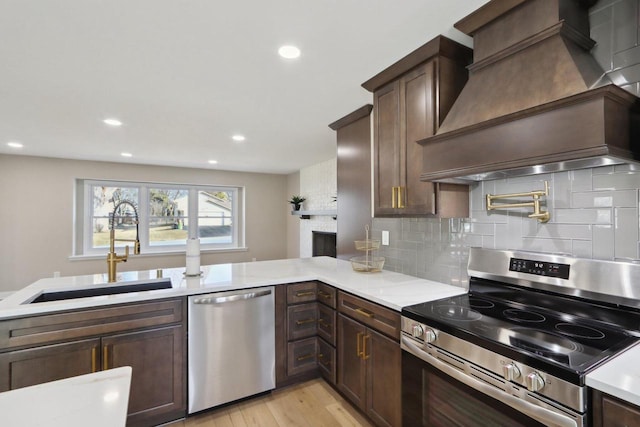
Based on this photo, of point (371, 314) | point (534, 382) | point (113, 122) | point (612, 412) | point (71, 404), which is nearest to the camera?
point (71, 404)

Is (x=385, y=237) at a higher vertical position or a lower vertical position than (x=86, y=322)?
higher

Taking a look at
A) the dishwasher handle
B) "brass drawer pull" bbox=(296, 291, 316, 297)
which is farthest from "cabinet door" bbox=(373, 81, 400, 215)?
the dishwasher handle

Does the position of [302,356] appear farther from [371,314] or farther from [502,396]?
[502,396]

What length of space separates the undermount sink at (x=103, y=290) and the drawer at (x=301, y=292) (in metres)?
0.93

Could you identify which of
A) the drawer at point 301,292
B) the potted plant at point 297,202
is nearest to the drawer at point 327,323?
the drawer at point 301,292

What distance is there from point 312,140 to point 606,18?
3.04m

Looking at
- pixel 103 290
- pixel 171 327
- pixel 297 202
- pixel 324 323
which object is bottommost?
pixel 324 323

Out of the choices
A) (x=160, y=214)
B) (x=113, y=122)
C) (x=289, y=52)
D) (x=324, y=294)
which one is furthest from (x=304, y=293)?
(x=160, y=214)

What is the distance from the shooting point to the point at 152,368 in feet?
6.48

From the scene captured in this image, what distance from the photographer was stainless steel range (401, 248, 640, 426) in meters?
1.05

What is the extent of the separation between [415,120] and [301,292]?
5.21 feet

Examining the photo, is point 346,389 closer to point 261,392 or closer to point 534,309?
point 261,392

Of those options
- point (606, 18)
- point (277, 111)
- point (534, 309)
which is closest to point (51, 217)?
point (277, 111)

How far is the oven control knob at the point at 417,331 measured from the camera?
5.06 feet
